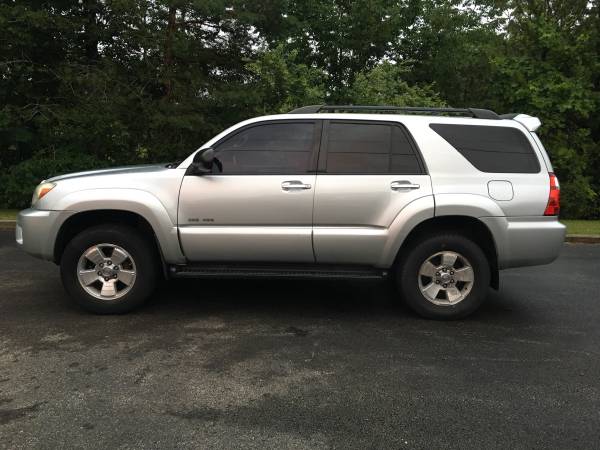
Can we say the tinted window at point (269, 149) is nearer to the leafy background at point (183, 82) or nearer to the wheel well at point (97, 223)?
the wheel well at point (97, 223)

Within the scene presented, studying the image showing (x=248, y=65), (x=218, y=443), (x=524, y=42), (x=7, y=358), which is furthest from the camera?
(x=524, y=42)

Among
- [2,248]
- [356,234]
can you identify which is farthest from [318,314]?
[2,248]

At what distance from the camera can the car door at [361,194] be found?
4.73m

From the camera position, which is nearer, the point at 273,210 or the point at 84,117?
the point at 273,210

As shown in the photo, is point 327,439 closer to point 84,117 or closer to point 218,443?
point 218,443

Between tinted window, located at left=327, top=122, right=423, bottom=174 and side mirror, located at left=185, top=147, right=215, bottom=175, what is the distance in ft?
3.41

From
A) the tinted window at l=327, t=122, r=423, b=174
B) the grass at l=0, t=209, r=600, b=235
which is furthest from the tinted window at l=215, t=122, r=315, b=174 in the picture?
the grass at l=0, t=209, r=600, b=235

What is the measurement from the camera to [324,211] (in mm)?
4742

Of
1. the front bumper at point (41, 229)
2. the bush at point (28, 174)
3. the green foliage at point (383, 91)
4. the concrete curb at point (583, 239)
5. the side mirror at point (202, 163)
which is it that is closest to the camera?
the side mirror at point (202, 163)

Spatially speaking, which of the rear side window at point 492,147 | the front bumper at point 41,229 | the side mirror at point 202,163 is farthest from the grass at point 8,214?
the rear side window at point 492,147

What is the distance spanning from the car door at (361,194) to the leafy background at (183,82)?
27.2 ft

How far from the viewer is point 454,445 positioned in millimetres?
2787

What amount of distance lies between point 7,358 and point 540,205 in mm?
4447

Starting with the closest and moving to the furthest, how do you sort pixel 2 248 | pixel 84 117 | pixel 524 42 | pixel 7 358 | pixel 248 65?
pixel 7 358 < pixel 2 248 < pixel 84 117 < pixel 248 65 < pixel 524 42
